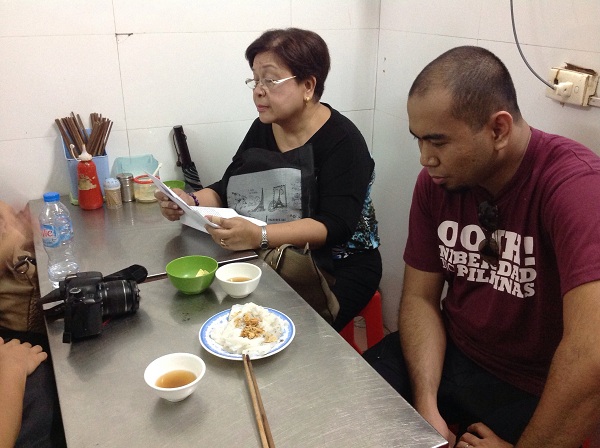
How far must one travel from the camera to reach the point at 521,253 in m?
1.26

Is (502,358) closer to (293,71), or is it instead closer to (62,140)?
(293,71)

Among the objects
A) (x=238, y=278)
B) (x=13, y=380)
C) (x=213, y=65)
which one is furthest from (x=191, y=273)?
(x=213, y=65)

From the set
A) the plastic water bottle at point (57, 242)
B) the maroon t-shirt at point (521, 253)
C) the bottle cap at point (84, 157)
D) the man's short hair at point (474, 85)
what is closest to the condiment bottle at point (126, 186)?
the bottle cap at point (84, 157)

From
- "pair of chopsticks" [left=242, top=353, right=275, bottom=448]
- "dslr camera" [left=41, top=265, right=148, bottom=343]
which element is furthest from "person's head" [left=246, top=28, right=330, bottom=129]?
"pair of chopsticks" [left=242, top=353, right=275, bottom=448]

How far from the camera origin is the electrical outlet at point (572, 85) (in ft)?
4.96

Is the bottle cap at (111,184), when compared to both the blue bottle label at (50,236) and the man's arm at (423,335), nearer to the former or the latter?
the blue bottle label at (50,236)

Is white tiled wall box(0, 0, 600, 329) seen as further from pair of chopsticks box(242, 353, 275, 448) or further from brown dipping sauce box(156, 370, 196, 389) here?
brown dipping sauce box(156, 370, 196, 389)

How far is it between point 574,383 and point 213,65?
5.68 ft

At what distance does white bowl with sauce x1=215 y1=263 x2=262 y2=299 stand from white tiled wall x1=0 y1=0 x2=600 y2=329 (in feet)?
3.24

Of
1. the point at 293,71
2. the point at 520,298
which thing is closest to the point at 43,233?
the point at 293,71

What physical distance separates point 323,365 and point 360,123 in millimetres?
1688

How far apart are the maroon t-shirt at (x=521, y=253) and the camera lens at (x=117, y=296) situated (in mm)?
766

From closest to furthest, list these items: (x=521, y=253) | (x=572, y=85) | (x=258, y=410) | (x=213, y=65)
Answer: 1. (x=258, y=410)
2. (x=521, y=253)
3. (x=572, y=85)
4. (x=213, y=65)

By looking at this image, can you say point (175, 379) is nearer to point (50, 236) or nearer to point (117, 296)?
point (117, 296)
